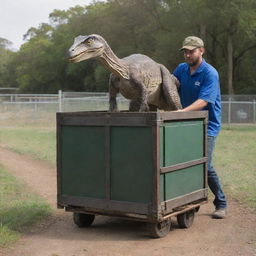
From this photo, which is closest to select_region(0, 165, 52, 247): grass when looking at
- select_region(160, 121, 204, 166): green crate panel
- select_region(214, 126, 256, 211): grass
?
select_region(160, 121, 204, 166): green crate panel

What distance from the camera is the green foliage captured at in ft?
Answer: 103

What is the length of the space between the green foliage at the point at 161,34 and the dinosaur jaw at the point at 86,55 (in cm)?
2649

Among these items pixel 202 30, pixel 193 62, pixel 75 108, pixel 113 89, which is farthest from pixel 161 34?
pixel 113 89

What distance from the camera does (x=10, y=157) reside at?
1282 centimetres

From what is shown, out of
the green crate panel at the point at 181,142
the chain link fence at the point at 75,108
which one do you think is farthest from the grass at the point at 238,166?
the chain link fence at the point at 75,108

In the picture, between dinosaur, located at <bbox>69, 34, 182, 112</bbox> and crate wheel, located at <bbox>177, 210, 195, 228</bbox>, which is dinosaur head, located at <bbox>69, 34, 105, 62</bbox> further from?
crate wheel, located at <bbox>177, 210, 195, 228</bbox>

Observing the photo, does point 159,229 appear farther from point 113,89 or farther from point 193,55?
point 193,55

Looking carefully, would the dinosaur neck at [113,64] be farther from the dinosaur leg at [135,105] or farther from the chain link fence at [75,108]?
the chain link fence at [75,108]

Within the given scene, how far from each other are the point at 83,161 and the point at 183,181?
1189mm

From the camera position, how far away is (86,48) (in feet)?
16.2

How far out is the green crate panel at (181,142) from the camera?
517cm

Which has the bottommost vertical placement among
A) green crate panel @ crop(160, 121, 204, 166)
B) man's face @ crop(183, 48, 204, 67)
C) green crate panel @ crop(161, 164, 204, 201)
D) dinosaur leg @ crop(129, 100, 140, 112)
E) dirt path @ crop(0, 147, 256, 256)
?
dirt path @ crop(0, 147, 256, 256)

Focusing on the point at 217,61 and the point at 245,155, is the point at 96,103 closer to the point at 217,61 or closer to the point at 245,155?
the point at 245,155

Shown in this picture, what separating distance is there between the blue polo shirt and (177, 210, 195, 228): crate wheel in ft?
3.52
